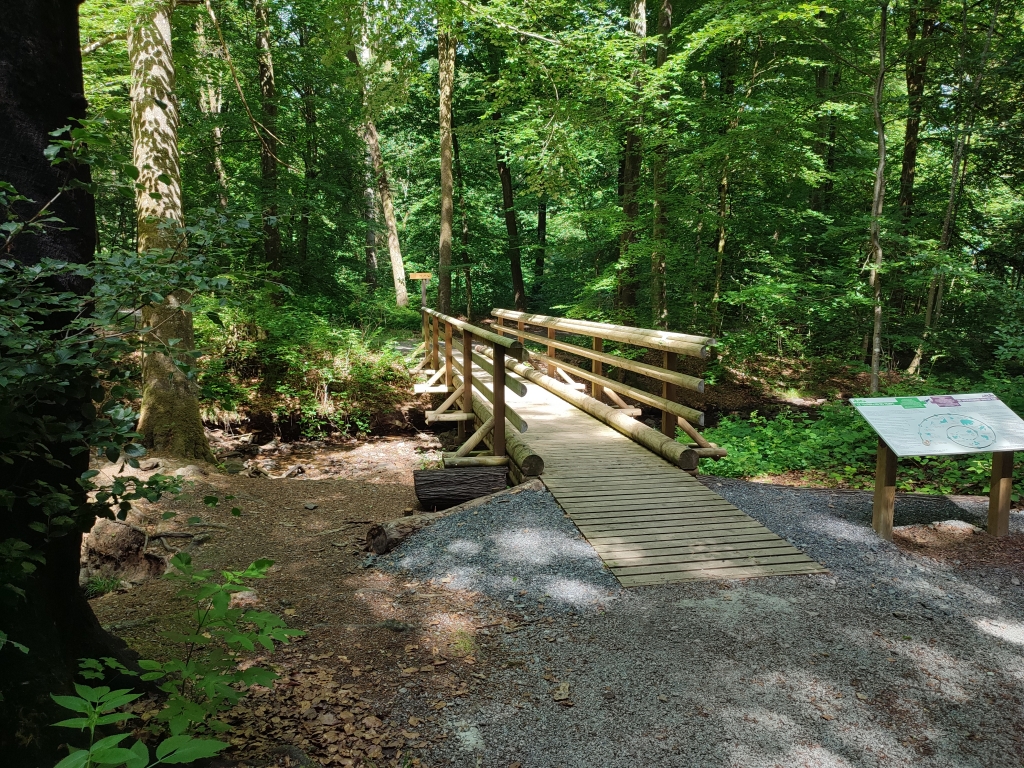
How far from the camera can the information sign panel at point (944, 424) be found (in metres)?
4.54

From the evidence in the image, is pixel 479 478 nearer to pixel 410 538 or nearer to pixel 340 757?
pixel 410 538

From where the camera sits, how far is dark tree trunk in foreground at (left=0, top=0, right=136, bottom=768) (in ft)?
6.12

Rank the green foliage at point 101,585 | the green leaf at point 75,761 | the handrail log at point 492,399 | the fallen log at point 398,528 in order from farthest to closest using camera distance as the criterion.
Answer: the handrail log at point 492,399 → the fallen log at point 398,528 → the green foliage at point 101,585 → the green leaf at point 75,761

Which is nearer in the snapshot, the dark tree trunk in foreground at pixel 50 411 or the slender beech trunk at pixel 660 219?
the dark tree trunk in foreground at pixel 50 411

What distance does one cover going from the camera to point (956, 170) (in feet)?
36.1

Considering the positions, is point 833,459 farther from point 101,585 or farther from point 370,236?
point 370,236

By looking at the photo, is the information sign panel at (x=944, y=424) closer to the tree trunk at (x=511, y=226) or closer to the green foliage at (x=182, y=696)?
the green foliage at (x=182, y=696)

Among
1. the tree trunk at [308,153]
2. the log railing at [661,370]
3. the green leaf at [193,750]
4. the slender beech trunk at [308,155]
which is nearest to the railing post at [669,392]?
the log railing at [661,370]

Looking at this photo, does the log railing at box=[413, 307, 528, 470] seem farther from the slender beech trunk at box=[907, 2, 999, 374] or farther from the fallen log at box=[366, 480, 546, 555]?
the slender beech trunk at box=[907, 2, 999, 374]

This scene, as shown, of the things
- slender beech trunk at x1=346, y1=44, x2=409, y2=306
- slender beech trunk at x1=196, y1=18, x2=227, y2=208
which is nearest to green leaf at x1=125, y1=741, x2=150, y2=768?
slender beech trunk at x1=196, y1=18, x2=227, y2=208

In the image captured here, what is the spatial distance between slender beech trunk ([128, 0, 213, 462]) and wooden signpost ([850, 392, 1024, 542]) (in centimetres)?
657

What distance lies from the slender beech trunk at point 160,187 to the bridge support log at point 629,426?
15.6ft

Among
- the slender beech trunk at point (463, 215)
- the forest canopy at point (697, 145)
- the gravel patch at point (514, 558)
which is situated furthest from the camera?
the slender beech trunk at point (463, 215)

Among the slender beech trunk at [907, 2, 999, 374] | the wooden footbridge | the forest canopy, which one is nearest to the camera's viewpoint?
the wooden footbridge
